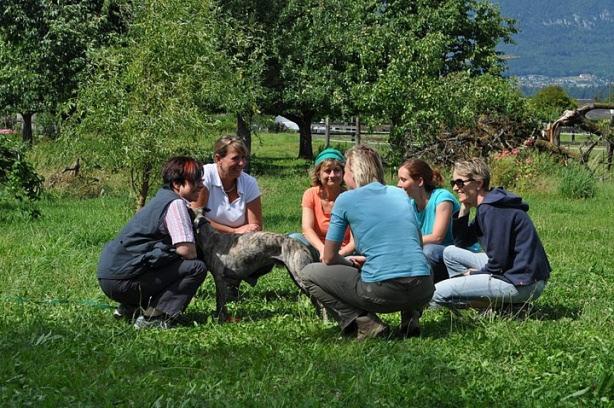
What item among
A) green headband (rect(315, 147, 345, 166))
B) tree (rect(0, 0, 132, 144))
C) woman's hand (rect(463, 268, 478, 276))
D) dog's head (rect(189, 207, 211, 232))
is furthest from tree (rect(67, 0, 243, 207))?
tree (rect(0, 0, 132, 144))

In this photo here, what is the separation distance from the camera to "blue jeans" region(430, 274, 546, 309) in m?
6.96

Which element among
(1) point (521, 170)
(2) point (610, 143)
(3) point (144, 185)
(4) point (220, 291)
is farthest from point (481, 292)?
(2) point (610, 143)

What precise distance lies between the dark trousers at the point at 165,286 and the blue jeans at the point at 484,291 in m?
1.87

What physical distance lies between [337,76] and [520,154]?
818 centimetres

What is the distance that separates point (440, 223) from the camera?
25.1 ft

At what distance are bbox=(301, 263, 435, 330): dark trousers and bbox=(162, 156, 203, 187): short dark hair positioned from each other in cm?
108

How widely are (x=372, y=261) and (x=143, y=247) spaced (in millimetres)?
1682

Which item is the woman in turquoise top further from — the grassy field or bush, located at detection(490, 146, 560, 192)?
bush, located at detection(490, 146, 560, 192)

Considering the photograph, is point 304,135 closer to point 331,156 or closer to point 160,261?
point 331,156

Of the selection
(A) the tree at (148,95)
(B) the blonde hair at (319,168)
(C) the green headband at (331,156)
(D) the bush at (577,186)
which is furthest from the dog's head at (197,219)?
(D) the bush at (577,186)

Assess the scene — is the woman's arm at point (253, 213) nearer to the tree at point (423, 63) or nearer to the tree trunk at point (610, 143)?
the tree at point (423, 63)

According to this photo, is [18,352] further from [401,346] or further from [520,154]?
[520,154]

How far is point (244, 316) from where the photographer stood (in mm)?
7246

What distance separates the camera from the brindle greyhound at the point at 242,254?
23.1 ft
